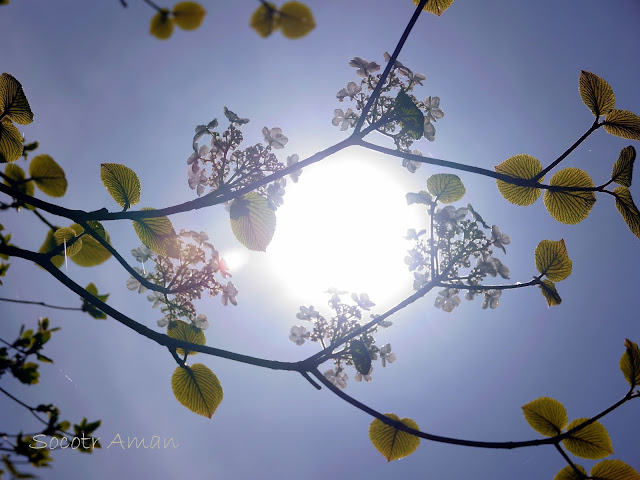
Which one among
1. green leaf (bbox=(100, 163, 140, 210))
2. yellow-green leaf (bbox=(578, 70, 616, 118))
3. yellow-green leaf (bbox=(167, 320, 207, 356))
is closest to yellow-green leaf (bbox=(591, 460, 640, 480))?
yellow-green leaf (bbox=(578, 70, 616, 118))

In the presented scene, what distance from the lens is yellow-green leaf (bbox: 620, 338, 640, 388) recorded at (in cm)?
112

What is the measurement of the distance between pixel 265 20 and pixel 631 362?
138 centimetres

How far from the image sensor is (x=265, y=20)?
472 mm

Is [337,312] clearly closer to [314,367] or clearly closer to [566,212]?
[314,367]

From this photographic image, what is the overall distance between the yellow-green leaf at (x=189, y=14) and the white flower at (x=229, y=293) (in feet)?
4.13

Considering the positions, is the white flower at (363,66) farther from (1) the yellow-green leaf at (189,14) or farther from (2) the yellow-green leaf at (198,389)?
(2) the yellow-green leaf at (198,389)

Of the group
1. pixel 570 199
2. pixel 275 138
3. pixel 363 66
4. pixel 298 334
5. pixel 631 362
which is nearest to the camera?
pixel 631 362

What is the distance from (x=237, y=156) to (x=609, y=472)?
1.62 metres

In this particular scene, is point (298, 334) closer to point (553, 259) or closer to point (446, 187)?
point (446, 187)

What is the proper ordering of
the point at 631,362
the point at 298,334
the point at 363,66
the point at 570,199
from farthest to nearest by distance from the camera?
the point at 298,334
the point at 363,66
the point at 570,199
the point at 631,362

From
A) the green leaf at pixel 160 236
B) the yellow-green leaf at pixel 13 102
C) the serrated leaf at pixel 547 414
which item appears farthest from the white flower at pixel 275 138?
the serrated leaf at pixel 547 414

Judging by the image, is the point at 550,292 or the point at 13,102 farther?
the point at 550,292

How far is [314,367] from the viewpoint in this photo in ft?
3.64

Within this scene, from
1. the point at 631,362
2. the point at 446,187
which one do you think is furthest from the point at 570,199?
the point at 631,362
